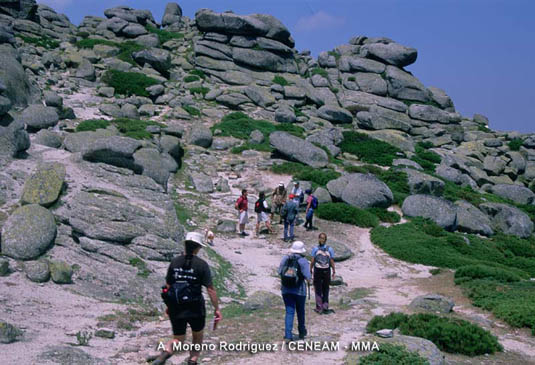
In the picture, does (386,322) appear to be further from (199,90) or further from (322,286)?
(199,90)

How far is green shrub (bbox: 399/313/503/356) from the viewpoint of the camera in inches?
387

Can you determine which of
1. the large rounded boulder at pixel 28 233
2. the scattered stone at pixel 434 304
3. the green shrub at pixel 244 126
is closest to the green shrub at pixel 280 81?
the green shrub at pixel 244 126

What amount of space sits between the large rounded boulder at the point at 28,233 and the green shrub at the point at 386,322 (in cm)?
927

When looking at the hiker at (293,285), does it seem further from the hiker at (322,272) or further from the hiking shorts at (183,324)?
the hiking shorts at (183,324)

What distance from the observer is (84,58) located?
46.9 metres

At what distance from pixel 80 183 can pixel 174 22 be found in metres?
56.2

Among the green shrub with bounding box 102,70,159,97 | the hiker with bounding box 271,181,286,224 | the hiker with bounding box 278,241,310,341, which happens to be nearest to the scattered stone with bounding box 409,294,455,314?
the hiker with bounding box 278,241,310,341

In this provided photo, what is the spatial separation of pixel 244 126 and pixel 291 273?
3104 centimetres

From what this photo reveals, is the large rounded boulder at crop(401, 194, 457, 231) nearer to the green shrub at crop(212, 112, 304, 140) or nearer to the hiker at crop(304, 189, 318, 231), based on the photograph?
the hiker at crop(304, 189, 318, 231)

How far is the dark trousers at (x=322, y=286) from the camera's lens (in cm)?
1207

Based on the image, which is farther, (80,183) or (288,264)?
(80,183)

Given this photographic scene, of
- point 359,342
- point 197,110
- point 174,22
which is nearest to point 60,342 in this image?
point 359,342

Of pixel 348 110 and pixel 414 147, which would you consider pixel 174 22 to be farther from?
pixel 414 147

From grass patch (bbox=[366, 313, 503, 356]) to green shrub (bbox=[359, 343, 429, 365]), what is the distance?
167 centimetres
